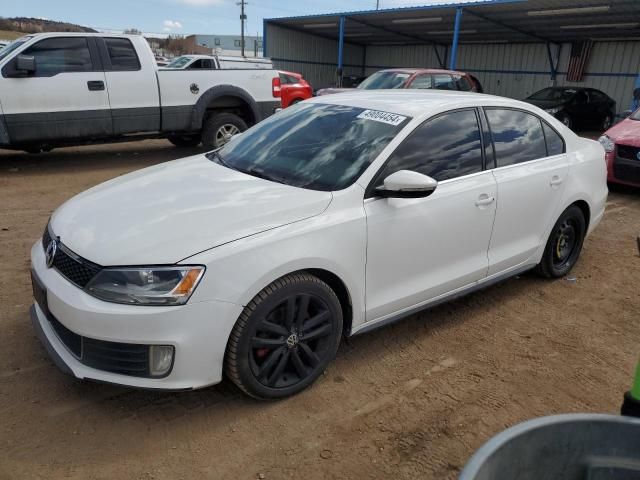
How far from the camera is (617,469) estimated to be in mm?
1395

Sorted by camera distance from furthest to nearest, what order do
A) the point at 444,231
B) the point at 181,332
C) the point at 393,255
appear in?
the point at 444,231 → the point at 393,255 → the point at 181,332

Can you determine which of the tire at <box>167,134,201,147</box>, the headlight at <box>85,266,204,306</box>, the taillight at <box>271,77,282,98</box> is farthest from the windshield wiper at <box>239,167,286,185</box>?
the tire at <box>167,134,201,147</box>

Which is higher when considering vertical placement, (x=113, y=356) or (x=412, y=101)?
(x=412, y=101)

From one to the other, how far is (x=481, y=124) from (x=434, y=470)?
2.36 meters

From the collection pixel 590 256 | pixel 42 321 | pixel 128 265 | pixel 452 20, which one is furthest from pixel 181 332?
pixel 452 20

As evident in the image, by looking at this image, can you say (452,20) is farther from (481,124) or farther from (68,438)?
(68,438)

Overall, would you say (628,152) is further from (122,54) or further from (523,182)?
(122,54)

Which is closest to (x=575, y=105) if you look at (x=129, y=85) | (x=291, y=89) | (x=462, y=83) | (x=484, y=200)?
(x=462, y=83)

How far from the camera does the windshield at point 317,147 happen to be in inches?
123

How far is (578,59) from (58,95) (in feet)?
71.3

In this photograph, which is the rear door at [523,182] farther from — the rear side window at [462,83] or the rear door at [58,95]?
the rear side window at [462,83]

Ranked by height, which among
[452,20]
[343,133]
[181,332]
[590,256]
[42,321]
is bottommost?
[590,256]

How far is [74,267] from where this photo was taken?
258cm

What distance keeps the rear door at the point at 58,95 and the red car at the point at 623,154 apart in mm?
7444
